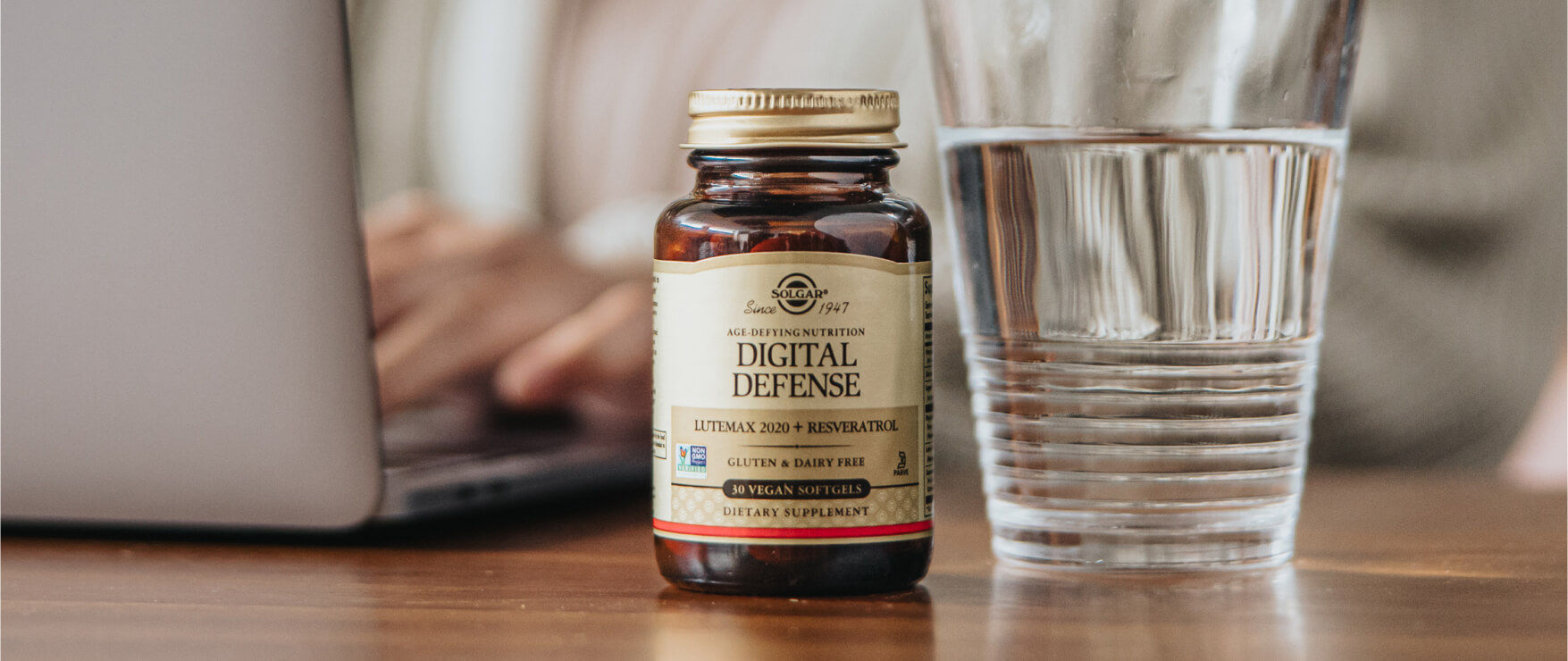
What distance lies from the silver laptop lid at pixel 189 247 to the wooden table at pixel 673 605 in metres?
0.05

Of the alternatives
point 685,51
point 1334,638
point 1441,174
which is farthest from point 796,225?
point 685,51

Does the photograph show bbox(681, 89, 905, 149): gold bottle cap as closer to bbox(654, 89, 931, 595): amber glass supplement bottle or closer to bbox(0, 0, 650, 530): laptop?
bbox(654, 89, 931, 595): amber glass supplement bottle

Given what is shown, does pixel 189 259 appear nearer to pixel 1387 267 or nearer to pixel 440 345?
pixel 440 345

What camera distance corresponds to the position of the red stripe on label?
45cm

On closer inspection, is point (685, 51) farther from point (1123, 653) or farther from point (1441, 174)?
point (1123, 653)

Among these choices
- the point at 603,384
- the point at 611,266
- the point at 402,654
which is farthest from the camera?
the point at 611,266

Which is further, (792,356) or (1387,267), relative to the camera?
(1387,267)

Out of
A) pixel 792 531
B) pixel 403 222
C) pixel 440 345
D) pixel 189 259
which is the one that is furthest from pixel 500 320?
pixel 792 531

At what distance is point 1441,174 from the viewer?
1.05 metres

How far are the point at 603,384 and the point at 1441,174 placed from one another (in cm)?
67

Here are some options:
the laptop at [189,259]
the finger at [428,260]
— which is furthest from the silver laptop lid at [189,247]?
the finger at [428,260]

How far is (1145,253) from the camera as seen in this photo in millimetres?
508

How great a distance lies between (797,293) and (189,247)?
0.23 m

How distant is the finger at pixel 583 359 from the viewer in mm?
860
